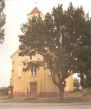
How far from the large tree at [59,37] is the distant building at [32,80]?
51.8 ft

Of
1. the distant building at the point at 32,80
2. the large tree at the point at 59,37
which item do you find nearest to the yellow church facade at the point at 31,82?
the distant building at the point at 32,80

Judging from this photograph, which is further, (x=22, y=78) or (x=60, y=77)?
(x=22, y=78)

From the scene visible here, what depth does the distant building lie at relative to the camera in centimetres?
8519

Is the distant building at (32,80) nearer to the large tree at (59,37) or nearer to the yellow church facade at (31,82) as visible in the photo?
the yellow church facade at (31,82)

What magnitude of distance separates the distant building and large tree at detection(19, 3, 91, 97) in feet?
51.8

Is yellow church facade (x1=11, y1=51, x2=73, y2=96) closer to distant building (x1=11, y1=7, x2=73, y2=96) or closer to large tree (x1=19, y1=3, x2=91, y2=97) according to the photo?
distant building (x1=11, y1=7, x2=73, y2=96)

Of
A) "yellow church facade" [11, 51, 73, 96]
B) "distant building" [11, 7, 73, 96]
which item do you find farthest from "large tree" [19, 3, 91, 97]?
"yellow church facade" [11, 51, 73, 96]

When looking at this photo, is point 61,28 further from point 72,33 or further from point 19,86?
point 19,86

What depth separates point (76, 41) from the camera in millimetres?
66688

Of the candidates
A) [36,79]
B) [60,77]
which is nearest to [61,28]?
[60,77]

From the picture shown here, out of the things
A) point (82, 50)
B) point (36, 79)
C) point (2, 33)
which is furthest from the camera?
point (36, 79)

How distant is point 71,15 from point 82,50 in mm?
5487

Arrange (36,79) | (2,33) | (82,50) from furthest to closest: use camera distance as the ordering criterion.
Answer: (36,79) → (82,50) → (2,33)

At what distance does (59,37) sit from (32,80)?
22267 mm
